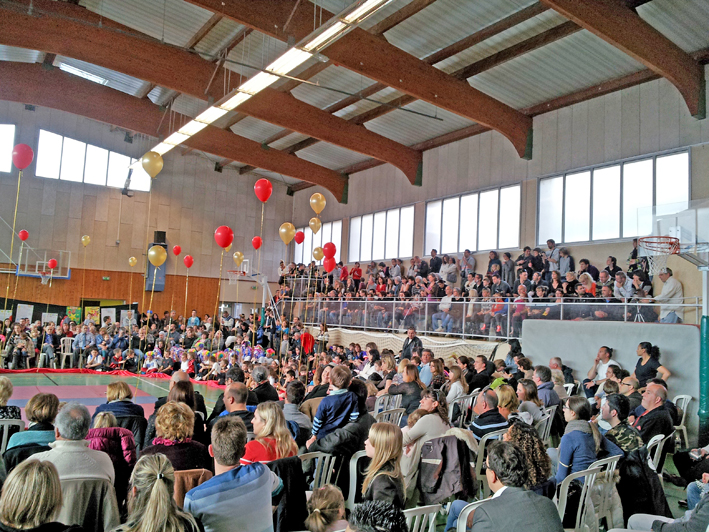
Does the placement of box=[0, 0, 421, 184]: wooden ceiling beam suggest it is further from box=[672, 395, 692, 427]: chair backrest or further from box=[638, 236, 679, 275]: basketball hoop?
box=[672, 395, 692, 427]: chair backrest

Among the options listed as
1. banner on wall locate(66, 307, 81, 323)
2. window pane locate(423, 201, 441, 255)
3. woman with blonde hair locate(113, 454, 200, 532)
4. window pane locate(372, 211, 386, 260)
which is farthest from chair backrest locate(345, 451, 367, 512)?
A: banner on wall locate(66, 307, 81, 323)

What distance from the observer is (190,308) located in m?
25.4

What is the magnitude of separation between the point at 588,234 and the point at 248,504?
1288cm

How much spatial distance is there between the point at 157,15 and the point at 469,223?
35.1 feet

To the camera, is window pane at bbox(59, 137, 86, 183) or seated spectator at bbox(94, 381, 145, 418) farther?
window pane at bbox(59, 137, 86, 183)

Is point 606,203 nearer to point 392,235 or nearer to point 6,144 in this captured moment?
point 392,235

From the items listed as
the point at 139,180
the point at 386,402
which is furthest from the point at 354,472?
the point at 139,180

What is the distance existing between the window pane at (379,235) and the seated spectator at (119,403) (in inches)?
643

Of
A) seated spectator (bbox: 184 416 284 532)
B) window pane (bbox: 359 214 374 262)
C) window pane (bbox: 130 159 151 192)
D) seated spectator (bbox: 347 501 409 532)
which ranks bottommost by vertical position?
seated spectator (bbox: 184 416 284 532)

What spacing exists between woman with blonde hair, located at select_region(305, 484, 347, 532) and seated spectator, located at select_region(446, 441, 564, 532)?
28.3 inches

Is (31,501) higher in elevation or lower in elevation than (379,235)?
lower

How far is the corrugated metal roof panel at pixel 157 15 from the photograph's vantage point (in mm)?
14703

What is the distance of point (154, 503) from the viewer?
2.24 meters

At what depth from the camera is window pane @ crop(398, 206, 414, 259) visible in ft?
63.7
